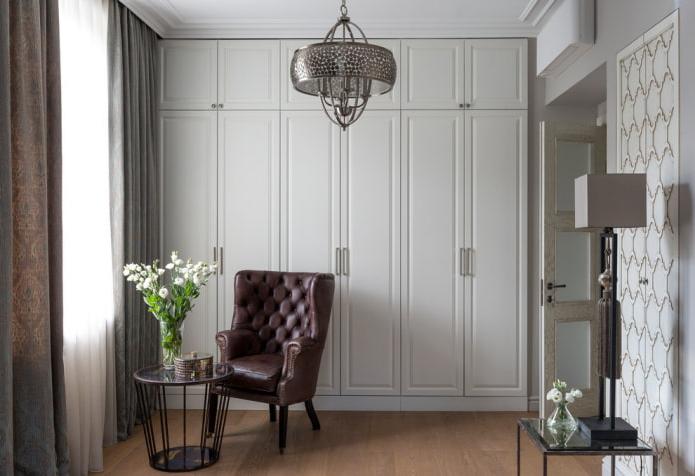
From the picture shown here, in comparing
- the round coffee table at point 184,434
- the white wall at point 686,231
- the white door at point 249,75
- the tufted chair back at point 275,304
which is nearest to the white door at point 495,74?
the white door at point 249,75

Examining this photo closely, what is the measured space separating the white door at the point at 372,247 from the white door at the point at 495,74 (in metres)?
0.62

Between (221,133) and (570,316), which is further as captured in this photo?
(221,133)

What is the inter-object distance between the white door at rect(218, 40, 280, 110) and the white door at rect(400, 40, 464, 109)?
3.16ft

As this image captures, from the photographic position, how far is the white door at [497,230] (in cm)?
474

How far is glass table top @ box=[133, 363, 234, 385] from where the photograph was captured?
3.34 meters

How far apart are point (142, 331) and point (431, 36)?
295 cm

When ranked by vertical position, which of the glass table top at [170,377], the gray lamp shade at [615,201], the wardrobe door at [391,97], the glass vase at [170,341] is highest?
the wardrobe door at [391,97]

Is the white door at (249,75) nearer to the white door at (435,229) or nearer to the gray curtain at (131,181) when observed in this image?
the gray curtain at (131,181)

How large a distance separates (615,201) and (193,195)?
311 cm

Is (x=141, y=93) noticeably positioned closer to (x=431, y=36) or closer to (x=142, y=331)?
(x=142, y=331)

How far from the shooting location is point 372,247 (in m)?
4.76

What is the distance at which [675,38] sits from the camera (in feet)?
8.74

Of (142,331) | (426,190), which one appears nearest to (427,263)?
(426,190)

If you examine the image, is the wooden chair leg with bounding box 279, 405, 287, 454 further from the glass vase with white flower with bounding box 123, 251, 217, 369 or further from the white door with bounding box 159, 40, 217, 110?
the white door with bounding box 159, 40, 217, 110
